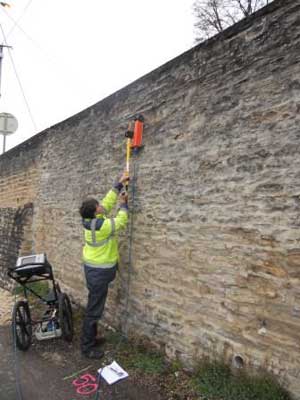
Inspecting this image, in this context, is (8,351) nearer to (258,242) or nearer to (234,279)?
(234,279)

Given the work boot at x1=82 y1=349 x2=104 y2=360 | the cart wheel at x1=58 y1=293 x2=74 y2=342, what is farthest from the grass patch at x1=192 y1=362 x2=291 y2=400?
the cart wheel at x1=58 y1=293 x2=74 y2=342

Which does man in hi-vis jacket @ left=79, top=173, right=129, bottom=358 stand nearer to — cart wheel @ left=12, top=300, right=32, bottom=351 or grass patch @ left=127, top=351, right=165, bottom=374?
grass patch @ left=127, top=351, right=165, bottom=374

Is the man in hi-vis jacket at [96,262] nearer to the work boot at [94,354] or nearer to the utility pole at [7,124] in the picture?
the work boot at [94,354]

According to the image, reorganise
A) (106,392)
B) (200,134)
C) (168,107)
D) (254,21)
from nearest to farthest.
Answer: (254,21) → (106,392) → (200,134) → (168,107)

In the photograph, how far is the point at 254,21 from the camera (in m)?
3.28

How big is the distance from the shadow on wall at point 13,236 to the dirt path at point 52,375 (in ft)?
12.4

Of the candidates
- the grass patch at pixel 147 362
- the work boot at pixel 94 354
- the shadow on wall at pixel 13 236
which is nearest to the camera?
the grass patch at pixel 147 362

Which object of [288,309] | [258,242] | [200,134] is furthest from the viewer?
[200,134]

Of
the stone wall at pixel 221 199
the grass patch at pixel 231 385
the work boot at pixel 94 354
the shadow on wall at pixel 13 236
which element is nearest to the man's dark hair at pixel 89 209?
the stone wall at pixel 221 199

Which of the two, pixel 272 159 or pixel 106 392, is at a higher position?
pixel 272 159

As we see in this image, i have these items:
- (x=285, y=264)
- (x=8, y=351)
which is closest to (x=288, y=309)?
(x=285, y=264)

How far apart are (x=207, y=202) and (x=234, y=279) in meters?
0.82

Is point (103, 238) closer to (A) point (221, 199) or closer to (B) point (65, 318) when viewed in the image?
(B) point (65, 318)

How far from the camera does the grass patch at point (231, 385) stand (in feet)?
9.25
